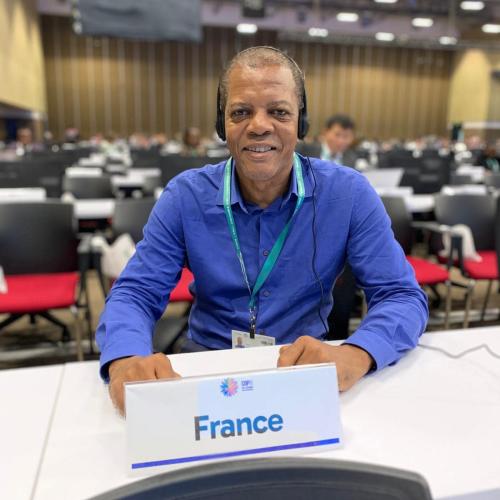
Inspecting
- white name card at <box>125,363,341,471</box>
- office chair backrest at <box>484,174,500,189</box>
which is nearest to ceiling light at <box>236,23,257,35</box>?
office chair backrest at <box>484,174,500,189</box>

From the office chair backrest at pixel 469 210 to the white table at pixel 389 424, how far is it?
230 cm

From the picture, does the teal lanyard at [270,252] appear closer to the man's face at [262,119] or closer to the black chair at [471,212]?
the man's face at [262,119]

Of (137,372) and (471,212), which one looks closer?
(137,372)

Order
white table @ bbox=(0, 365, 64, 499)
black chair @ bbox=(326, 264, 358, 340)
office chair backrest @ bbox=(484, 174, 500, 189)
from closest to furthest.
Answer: white table @ bbox=(0, 365, 64, 499), black chair @ bbox=(326, 264, 358, 340), office chair backrest @ bbox=(484, 174, 500, 189)

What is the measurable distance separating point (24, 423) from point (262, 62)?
1009 mm

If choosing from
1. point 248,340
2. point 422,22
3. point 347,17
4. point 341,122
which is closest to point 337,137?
point 341,122

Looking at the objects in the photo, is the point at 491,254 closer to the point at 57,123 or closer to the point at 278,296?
the point at 278,296

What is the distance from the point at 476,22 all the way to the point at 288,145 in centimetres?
1398

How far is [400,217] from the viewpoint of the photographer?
3.02m

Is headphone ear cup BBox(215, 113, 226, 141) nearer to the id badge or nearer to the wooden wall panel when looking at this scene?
the id badge

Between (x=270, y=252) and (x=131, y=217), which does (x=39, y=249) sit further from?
(x=270, y=252)

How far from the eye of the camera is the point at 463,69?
16.7 metres

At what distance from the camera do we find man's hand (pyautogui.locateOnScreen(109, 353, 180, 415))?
92cm

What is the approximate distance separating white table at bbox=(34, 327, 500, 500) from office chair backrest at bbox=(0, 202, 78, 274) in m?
1.72
